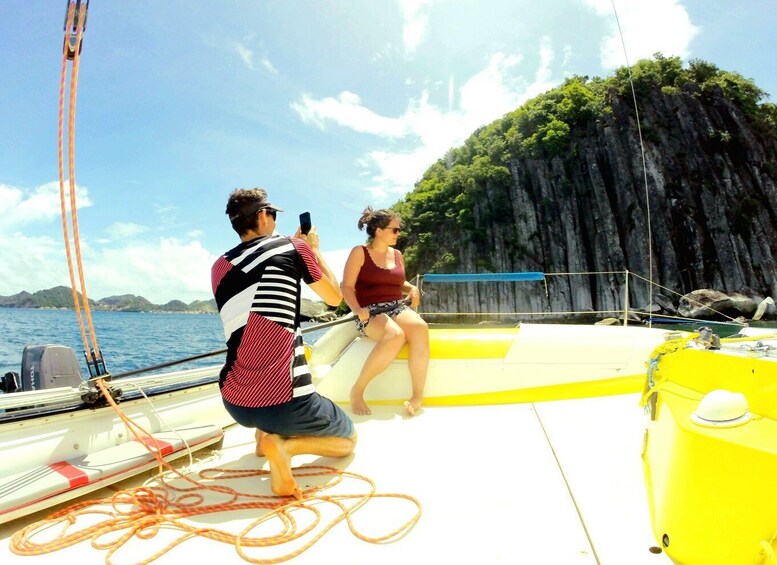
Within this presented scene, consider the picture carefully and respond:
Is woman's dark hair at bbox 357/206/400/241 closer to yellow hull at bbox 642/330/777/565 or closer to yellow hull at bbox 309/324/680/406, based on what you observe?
yellow hull at bbox 309/324/680/406

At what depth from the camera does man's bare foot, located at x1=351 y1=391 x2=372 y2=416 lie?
10.3ft

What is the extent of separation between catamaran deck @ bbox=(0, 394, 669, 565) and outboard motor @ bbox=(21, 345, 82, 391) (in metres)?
0.86

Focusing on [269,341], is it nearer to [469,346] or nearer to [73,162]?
[73,162]

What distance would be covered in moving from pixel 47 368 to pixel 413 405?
7.17 feet

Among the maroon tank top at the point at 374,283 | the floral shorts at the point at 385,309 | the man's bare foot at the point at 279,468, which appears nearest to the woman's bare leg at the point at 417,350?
the floral shorts at the point at 385,309

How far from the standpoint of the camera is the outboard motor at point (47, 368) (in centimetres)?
255

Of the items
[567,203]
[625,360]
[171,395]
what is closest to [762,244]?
[567,203]

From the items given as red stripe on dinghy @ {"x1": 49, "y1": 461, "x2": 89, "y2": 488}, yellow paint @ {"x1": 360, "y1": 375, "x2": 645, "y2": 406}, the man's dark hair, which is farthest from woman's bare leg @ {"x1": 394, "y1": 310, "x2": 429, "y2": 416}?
red stripe on dinghy @ {"x1": 49, "y1": 461, "x2": 89, "y2": 488}

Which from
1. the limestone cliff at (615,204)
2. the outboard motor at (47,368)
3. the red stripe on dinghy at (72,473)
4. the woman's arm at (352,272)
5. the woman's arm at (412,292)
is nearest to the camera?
the red stripe on dinghy at (72,473)

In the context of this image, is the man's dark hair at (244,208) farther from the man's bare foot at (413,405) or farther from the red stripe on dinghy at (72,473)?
the man's bare foot at (413,405)

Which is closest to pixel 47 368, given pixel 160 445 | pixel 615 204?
pixel 160 445

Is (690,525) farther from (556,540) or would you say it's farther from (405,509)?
(405,509)

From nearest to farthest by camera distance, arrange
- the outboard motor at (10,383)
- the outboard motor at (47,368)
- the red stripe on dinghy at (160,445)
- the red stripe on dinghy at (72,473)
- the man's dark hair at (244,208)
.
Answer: the red stripe on dinghy at (72,473) → the man's dark hair at (244,208) → the red stripe on dinghy at (160,445) → the outboard motor at (47,368) → the outboard motor at (10,383)

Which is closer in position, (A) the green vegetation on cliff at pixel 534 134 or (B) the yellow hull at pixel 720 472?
(B) the yellow hull at pixel 720 472
